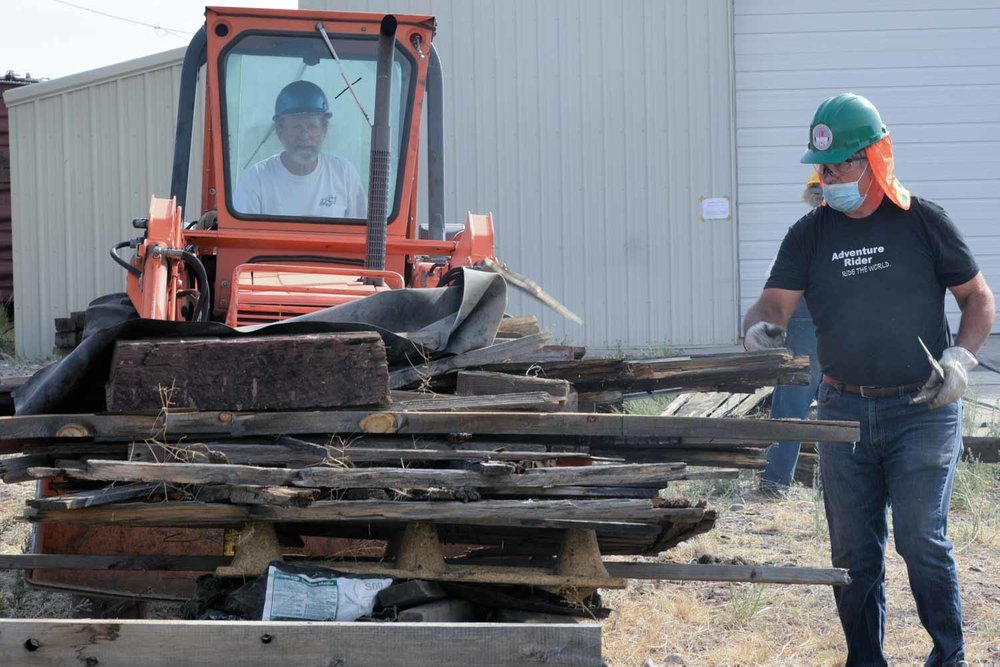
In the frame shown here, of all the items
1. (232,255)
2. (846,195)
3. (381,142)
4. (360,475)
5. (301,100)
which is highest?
(301,100)

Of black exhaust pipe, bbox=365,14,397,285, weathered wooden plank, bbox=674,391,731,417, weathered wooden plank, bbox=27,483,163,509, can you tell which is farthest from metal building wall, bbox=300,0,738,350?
weathered wooden plank, bbox=27,483,163,509

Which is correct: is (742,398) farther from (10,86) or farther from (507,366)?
(10,86)

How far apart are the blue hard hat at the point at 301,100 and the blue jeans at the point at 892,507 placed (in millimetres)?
2705

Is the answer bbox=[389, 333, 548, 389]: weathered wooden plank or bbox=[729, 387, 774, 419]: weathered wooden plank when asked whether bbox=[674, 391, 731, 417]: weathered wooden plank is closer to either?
bbox=[729, 387, 774, 419]: weathered wooden plank

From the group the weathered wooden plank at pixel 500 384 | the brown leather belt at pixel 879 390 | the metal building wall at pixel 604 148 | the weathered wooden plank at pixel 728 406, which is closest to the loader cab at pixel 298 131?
the weathered wooden plank at pixel 500 384

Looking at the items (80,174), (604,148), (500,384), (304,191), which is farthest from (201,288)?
(80,174)

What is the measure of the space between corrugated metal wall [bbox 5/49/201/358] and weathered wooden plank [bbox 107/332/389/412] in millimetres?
10100

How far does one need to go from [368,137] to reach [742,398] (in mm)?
4377

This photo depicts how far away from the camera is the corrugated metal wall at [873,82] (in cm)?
1344

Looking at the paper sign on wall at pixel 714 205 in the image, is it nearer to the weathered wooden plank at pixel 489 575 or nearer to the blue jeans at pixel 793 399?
the blue jeans at pixel 793 399

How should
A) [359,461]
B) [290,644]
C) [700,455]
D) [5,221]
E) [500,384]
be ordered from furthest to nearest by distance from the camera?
[5,221] → [700,455] → [500,384] → [359,461] → [290,644]

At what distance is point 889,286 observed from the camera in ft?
13.5

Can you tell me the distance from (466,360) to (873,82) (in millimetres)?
10859

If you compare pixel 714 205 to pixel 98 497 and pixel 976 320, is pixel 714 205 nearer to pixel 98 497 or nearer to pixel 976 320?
pixel 976 320
